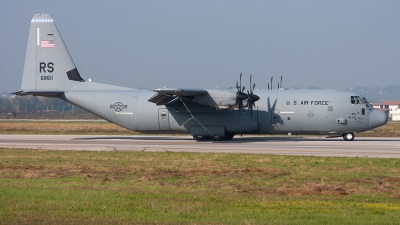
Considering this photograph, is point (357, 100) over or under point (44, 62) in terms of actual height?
under

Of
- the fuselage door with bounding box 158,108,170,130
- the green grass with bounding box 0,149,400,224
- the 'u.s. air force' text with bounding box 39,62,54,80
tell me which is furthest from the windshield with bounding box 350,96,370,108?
the 'u.s. air force' text with bounding box 39,62,54,80

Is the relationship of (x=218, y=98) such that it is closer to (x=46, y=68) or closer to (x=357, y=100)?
(x=357, y=100)

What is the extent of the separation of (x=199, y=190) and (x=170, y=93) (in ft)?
62.6

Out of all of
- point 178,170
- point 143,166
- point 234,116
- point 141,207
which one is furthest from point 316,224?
point 234,116

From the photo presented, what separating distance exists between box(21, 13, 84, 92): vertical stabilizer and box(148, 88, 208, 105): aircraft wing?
738cm

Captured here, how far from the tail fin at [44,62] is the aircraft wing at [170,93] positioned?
735cm

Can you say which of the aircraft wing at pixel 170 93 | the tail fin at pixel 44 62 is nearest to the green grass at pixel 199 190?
the aircraft wing at pixel 170 93

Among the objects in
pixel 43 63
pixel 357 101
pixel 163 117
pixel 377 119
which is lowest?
pixel 377 119

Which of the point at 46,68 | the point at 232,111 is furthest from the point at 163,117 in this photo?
the point at 46,68

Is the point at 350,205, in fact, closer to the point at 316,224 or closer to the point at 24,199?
the point at 316,224

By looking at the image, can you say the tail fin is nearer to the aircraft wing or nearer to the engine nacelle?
the aircraft wing

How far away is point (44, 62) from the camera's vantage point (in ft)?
126

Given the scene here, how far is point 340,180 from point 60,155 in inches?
563

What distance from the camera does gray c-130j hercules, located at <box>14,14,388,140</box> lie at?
35.2 meters
